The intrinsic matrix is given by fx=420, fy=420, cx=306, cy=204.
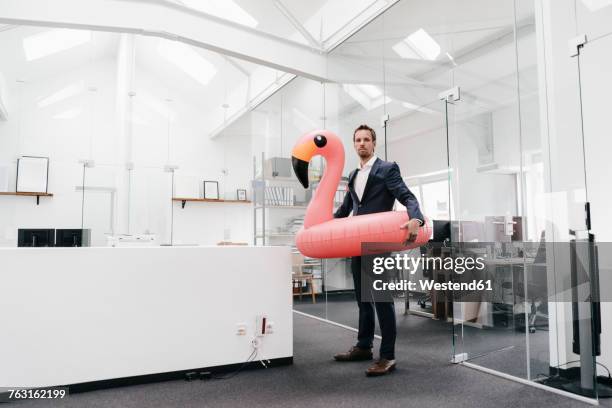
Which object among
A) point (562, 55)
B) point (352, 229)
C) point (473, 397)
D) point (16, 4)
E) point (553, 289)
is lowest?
point (473, 397)

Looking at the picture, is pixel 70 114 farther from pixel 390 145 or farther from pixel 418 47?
pixel 418 47

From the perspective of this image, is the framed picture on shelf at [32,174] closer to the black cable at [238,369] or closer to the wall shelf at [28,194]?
the wall shelf at [28,194]

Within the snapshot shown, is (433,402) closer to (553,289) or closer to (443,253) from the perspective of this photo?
(553,289)

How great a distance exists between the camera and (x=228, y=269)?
103 inches

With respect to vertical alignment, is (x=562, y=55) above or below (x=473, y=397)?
above

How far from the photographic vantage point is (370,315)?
2.77 metres

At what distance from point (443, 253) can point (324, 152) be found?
1.59 metres

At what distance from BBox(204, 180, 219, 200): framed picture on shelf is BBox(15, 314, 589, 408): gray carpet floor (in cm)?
314

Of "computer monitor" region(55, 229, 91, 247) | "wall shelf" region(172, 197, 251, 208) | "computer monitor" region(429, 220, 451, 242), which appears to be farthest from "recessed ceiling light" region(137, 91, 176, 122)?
"computer monitor" region(429, 220, 451, 242)

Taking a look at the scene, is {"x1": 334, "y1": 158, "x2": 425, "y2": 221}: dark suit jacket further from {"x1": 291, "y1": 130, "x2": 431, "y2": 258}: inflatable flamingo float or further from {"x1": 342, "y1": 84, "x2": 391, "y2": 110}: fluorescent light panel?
{"x1": 342, "y1": 84, "x2": 391, "y2": 110}: fluorescent light panel

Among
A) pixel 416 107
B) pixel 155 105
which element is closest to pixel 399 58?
pixel 416 107

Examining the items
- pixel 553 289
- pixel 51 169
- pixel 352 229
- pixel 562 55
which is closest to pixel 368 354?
pixel 352 229

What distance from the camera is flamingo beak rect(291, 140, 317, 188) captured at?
2.62m

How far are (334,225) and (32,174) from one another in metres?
3.85
